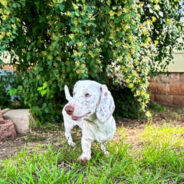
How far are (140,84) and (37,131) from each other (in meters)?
1.59

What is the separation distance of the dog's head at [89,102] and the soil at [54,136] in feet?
3.45

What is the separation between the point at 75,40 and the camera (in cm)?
234

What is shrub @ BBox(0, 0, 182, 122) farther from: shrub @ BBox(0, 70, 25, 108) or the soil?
shrub @ BBox(0, 70, 25, 108)

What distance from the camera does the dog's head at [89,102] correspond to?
189 centimetres

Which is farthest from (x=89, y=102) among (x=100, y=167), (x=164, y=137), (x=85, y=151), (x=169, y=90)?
(x=169, y=90)

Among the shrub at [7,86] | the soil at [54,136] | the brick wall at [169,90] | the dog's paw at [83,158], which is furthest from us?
the brick wall at [169,90]

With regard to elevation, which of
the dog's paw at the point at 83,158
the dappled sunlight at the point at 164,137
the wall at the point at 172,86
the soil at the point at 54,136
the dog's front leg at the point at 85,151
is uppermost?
the wall at the point at 172,86

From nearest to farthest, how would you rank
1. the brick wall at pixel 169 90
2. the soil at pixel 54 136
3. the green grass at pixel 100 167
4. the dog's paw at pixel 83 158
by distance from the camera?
the green grass at pixel 100 167
the dog's paw at pixel 83 158
the soil at pixel 54 136
the brick wall at pixel 169 90

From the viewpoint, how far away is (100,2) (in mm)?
2744

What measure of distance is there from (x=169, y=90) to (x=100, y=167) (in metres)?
3.61

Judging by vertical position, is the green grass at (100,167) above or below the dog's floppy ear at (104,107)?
below

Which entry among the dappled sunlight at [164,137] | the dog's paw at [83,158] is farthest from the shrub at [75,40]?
the dog's paw at [83,158]

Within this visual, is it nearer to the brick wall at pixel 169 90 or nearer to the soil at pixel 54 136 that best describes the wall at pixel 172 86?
the brick wall at pixel 169 90

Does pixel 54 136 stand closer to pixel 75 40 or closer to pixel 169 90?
pixel 75 40
